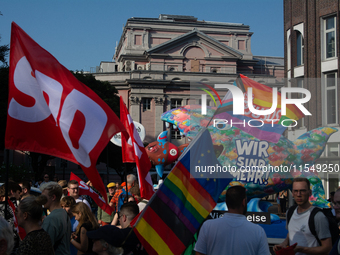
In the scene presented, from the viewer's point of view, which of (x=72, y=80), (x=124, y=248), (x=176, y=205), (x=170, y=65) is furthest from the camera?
(x=170, y=65)

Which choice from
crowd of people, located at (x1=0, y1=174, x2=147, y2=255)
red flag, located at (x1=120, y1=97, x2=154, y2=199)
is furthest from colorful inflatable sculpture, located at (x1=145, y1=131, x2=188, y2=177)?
crowd of people, located at (x1=0, y1=174, x2=147, y2=255)

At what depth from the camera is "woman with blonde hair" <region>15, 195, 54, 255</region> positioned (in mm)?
3504

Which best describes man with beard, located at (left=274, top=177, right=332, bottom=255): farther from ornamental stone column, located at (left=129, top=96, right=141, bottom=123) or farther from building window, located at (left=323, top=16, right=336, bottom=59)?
ornamental stone column, located at (left=129, top=96, right=141, bottom=123)

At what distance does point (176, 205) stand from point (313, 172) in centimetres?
775

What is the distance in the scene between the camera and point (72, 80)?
5.71m

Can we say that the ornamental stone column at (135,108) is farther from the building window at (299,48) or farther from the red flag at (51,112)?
the red flag at (51,112)

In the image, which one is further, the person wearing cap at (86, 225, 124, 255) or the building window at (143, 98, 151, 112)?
the building window at (143, 98, 151, 112)

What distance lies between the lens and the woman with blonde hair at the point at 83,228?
4980 mm

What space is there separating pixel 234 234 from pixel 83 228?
2.10 m

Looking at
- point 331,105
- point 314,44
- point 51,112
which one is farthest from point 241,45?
point 51,112

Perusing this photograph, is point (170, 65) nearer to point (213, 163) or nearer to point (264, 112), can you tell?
point (264, 112)

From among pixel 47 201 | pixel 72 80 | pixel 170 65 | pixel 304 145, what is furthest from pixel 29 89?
pixel 170 65

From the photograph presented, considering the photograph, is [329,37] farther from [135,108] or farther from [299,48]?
[135,108]

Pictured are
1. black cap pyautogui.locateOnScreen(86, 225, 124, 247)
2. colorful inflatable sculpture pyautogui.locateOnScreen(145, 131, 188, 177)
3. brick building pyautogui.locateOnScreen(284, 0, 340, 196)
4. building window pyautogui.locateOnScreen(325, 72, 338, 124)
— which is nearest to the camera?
black cap pyautogui.locateOnScreen(86, 225, 124, 247)
